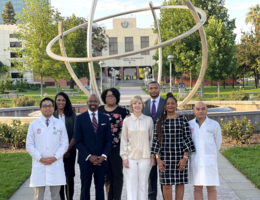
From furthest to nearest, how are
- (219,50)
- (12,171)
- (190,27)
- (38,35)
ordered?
(190,27), (219,50), (38,35), (12,171)

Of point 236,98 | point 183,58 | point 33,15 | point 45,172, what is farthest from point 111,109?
point 183,58

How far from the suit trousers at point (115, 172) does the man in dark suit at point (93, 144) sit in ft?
0.92

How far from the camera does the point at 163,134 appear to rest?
14.3ft

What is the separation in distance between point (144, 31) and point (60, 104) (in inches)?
2365

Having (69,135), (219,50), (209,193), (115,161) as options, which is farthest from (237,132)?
(219,50)

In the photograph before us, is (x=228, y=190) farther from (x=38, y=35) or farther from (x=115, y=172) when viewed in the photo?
(x=38, y=35)

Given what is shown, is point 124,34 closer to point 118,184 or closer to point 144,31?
point 144,31

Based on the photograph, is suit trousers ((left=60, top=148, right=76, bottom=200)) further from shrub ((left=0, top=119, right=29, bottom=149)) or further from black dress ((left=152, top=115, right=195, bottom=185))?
shrub ((left=0, top=119, right=29, bottom=149))

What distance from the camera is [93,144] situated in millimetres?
4465

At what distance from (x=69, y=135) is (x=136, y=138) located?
4.04 ft

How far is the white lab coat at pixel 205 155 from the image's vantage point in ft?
14.4

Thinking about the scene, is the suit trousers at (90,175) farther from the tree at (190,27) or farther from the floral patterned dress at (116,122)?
the tree at (190,27)

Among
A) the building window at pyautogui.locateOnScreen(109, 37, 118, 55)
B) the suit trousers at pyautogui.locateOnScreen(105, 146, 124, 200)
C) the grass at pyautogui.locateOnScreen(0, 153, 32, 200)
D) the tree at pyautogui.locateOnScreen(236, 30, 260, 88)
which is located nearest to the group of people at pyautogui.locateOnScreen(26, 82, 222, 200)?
the suit trousers at pyautogui.locateOnScreen(105, 146, 124, 200)

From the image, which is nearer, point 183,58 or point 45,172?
point 45,172
